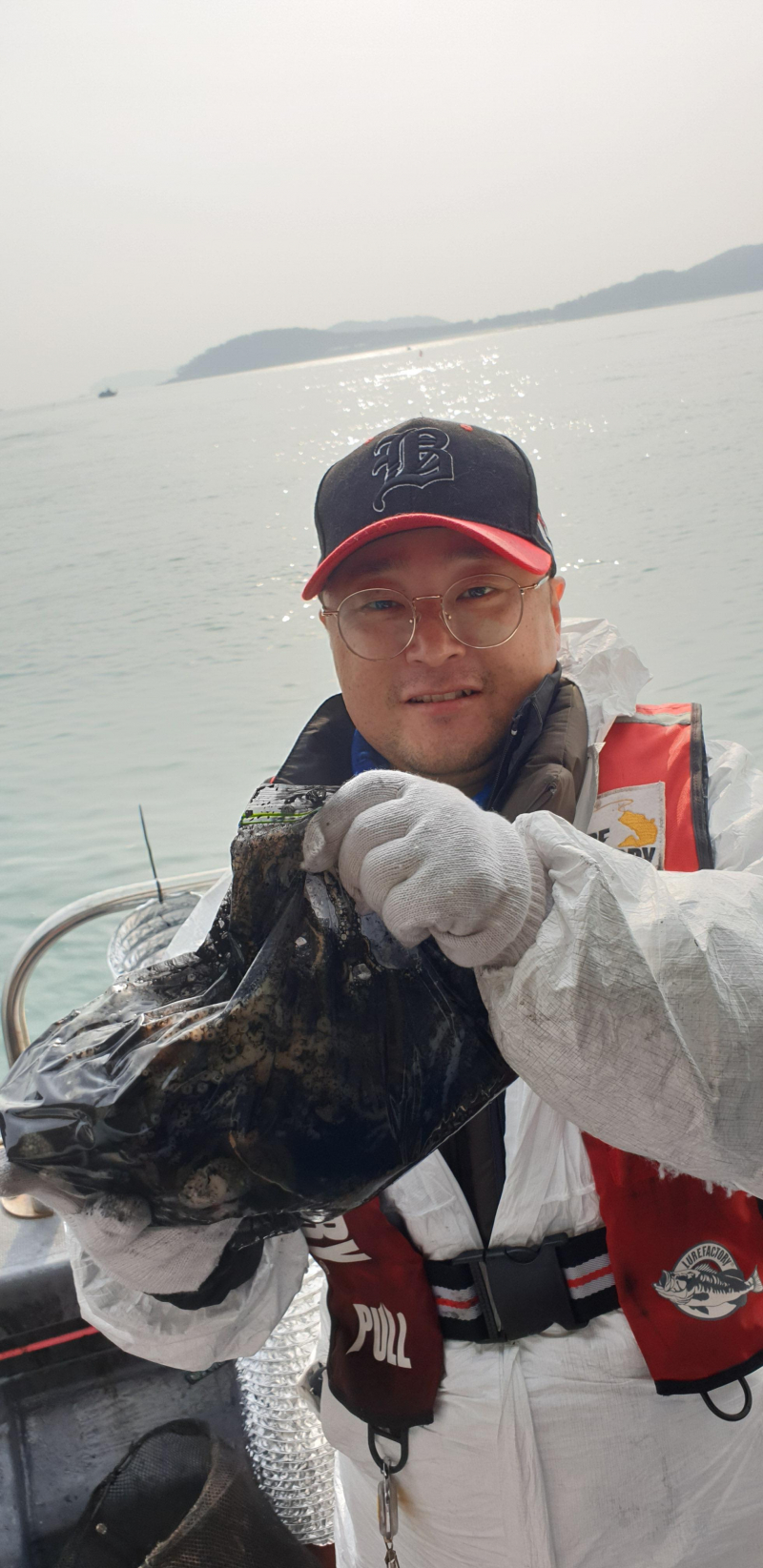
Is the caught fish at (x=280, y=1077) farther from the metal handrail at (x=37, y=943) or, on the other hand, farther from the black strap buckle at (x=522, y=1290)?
the metal handrail at (x=37, y=943)

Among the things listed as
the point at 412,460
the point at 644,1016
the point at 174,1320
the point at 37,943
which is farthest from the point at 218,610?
the point at 644,1016

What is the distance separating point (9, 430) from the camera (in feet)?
143

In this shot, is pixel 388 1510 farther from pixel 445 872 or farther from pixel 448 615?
pixel 448 615

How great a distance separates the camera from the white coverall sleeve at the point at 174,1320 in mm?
1204

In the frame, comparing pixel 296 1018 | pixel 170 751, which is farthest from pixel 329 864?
pixel 170 751

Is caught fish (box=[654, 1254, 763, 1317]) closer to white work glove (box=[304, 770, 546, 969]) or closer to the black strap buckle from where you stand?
the black strap buckle

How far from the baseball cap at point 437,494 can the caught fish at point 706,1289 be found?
0.94 meters

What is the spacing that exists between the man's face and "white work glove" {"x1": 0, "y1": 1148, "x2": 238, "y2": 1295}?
72 cm

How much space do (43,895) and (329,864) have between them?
24.1 ft

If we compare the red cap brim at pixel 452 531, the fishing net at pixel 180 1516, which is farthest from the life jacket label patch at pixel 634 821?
the fishing net at pixel 180 1516

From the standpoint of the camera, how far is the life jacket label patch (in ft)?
4.24

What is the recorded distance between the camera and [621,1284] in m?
1.11

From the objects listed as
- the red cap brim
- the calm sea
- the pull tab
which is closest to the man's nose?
the red cap brim

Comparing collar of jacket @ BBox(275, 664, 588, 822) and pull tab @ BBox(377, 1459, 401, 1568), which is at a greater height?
collar of jacket @ BBox(275, 664, 588, 822)
